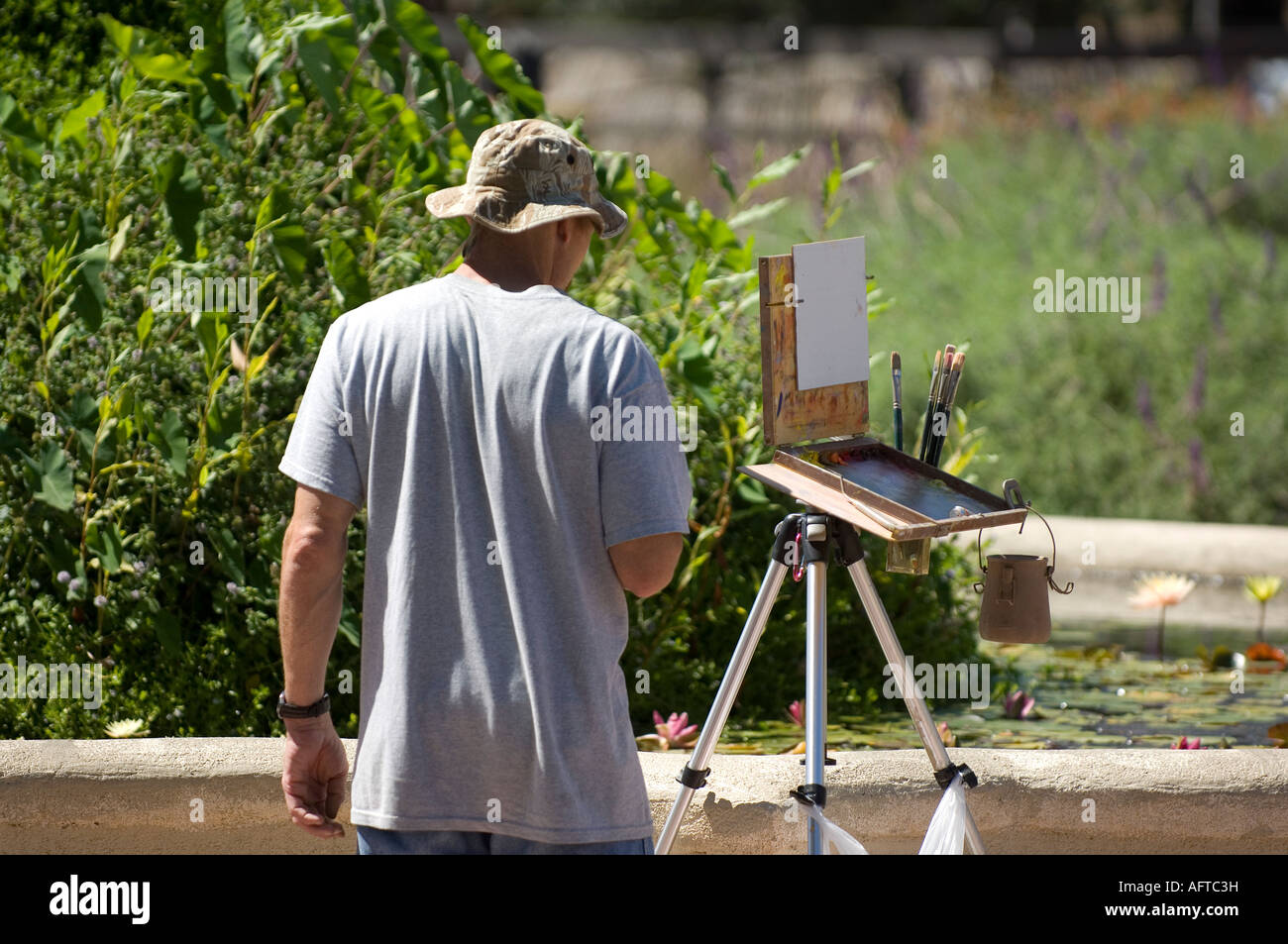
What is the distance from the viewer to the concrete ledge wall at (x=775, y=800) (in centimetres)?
323

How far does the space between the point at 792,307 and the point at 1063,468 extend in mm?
5404

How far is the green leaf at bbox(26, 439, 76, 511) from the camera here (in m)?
3.69

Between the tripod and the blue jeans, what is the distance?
30.4 inches

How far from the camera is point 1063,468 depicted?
26.8ft

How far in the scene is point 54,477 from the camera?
147 inches

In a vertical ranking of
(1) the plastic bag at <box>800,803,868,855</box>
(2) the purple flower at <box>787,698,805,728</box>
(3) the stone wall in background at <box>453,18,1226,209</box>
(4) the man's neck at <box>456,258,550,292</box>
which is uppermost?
(3) the stone wall in background at <box>453,18,1226,209</box>

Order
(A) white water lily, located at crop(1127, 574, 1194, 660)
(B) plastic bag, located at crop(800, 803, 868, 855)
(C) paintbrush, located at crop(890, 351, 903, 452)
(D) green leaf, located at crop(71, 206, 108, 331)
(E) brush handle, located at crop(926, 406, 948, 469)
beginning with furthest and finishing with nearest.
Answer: (A) white water lily, located at crop(1127, 574, 1194, 660) < (D) green leaf, located at crop(71, 206, 108, 331) < (E) brush handle, located at crop(926, 406, 948, 469) < (C) paintbrush, located at crop(890, 351, 903, 452) < (B) plastic bag, located at crop(800, 803, 868, 855)

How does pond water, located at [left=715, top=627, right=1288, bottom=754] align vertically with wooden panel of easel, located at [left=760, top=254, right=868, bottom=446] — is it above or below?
below

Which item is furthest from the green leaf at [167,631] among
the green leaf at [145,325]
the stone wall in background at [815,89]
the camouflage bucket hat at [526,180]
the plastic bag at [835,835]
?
the stone wall in background at [815,89]

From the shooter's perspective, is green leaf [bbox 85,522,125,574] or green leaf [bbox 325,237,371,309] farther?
green leaf [bbox 325,237,371,309]

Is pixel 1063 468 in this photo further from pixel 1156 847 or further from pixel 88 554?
pixel 88 554

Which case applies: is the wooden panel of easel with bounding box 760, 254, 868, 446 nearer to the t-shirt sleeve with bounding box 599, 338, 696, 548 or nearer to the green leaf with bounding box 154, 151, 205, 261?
the t-shirt sleeve with bounding box 599, 338, 696, 548

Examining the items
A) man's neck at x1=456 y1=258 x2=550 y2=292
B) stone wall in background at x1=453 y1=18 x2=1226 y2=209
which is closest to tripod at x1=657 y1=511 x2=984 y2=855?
man's neck at x1=456 y1=258 x2=550 y2=292
